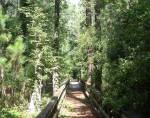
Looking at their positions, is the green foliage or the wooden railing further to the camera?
the green foliage

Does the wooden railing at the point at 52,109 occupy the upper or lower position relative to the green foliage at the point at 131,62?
lower

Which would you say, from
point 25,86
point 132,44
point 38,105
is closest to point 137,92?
point 132,44

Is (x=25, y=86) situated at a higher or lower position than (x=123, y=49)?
lower

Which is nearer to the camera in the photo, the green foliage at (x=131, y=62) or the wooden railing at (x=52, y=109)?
the wooden railing at (x=52, y=109)

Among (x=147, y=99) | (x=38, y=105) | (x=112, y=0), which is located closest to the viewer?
(x=147, y=99)

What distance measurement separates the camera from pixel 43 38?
2795cm

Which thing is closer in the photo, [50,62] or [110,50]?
[110,50]

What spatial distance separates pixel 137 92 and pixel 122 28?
114 inches

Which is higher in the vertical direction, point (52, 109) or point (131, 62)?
point (131, 62)

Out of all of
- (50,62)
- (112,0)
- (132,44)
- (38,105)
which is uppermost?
(112,0)

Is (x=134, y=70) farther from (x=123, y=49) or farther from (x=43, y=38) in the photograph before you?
(x=43, y=38)

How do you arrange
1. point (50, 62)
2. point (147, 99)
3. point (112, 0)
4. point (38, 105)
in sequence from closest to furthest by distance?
point (147, 99) → point (112, 0) → point (38, 105) → point (50, 62)

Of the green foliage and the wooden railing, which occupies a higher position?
the green foliage

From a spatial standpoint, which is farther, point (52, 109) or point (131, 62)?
point (52, 109)
